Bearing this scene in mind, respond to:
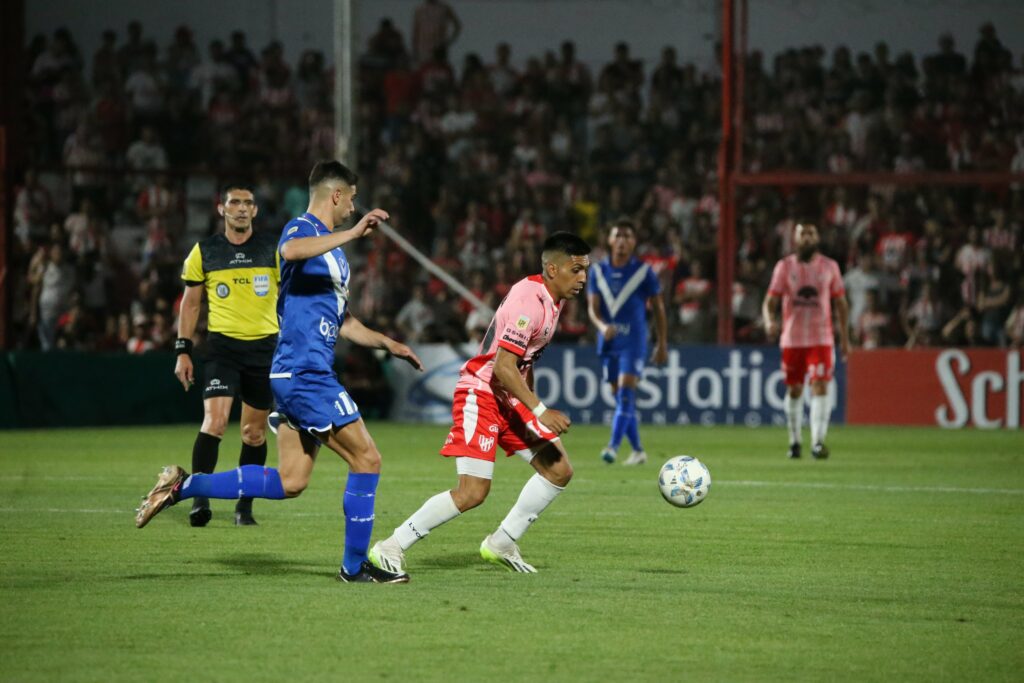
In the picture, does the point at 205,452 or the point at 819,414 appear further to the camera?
the point at 819,414

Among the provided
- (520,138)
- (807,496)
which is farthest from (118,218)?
(807,496)

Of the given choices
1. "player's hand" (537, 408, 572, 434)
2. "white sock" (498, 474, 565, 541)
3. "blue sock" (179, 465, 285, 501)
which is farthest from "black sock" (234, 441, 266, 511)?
"player's hand" (537, 408, 572, 434)

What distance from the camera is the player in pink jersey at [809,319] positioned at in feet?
56.9

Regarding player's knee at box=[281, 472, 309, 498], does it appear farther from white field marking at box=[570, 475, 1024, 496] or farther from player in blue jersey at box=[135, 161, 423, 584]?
white field marking at box=[570, 475, 1024, 496]

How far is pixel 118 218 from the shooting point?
2522cm

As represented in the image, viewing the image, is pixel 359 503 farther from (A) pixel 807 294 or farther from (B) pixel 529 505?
(A) pixel 807 294

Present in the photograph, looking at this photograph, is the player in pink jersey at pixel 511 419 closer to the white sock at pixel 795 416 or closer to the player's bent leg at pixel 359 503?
the player's bent leg at pixel 359 503

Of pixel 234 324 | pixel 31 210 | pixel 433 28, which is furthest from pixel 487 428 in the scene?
pixel 433 28

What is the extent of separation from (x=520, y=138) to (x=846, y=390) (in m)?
7.61

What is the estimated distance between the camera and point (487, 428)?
848 cm

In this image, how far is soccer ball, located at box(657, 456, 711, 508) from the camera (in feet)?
32.7

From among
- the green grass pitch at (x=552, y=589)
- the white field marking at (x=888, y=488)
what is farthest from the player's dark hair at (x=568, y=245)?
the white field marking at (x=888, y=488)

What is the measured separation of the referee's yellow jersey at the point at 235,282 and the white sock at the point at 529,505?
314 cm

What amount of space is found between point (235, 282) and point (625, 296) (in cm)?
646
